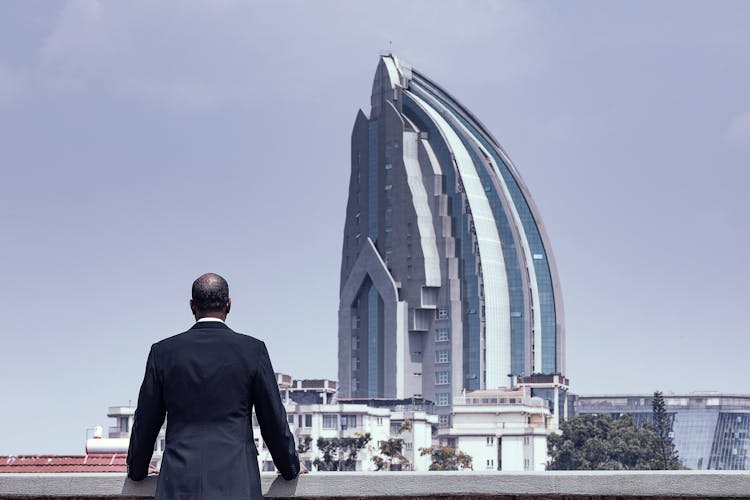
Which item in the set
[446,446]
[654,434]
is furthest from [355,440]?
[654,434]

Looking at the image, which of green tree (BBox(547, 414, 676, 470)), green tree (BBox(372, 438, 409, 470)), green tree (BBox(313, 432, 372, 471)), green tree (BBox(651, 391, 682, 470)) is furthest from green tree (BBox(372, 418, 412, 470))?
green tree (BBox(651, 391, 682, 470))

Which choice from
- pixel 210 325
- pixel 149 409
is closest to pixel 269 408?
pixel 210 325

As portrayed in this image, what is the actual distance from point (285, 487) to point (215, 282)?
265cm

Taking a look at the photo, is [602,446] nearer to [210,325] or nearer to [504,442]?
[504,442]

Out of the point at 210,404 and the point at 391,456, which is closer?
the point at 210,404

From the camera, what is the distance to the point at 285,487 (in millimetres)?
11719

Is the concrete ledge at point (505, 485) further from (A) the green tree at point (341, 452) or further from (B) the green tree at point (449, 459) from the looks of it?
(A) the green tree at point (341, 452)

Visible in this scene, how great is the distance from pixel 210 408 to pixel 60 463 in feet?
53.1

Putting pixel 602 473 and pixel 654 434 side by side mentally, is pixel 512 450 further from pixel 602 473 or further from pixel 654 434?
pixel 602 473

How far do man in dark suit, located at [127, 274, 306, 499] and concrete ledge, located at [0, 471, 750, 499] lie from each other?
2.12 meters

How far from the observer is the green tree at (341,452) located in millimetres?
188750

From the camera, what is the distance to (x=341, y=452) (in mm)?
197500

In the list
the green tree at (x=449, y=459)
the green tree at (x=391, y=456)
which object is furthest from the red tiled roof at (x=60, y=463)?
the green tree at (x=449, y=459)

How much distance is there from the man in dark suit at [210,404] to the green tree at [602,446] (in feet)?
551
